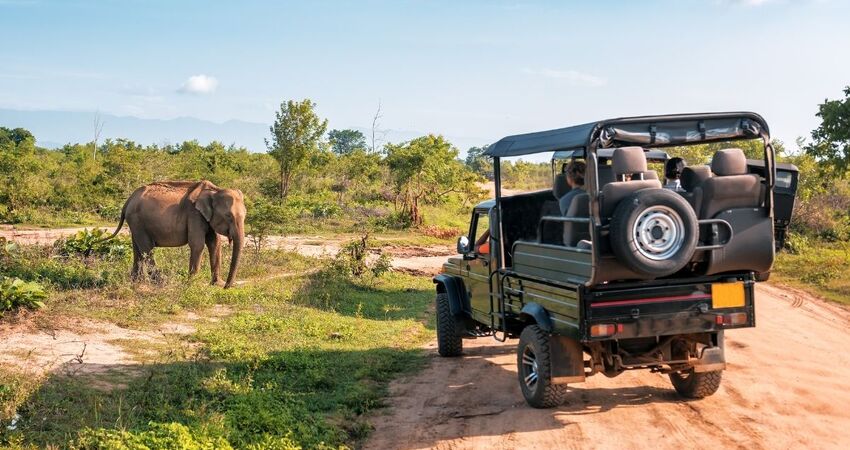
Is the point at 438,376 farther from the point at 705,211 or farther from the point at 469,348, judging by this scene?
the point at 705,211

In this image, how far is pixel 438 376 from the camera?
31.3 ft

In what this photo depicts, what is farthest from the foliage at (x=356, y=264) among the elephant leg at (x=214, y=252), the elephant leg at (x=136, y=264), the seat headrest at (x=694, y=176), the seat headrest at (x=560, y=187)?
the seat headrest at (x=694, y=176)

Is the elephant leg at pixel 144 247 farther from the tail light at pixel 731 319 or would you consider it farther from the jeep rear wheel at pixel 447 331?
the tail light at pixel 731 319

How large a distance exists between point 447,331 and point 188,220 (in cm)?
693

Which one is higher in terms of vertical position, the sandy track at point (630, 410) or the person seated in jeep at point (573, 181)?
the person seated in jeep at point (573, 181)

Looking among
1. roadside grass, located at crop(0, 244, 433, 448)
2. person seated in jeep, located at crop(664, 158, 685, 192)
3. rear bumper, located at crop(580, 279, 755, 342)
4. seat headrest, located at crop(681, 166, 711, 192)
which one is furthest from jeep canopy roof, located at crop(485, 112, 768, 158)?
roadside grass, located at crop(0, 244, 433, 448)

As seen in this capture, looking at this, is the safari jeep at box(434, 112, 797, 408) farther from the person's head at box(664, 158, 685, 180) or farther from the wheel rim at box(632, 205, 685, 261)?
the person's head at box(664, 158, 685, 180)

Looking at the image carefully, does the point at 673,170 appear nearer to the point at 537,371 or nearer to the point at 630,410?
the point at 630,410

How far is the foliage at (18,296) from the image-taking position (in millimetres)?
10031

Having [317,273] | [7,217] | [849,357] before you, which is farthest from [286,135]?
[849,357]

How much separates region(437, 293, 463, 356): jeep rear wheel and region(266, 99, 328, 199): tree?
20446mm

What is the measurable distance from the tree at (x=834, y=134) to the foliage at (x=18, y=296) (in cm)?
1546

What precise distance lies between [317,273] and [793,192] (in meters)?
9.00

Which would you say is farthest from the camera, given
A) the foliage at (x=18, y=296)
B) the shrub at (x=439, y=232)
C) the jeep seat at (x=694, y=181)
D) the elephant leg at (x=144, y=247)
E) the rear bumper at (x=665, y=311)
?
the shrub at (x=439, y=232)
